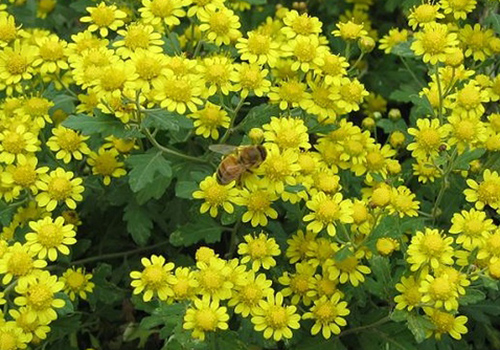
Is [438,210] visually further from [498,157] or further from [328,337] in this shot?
[328,337]

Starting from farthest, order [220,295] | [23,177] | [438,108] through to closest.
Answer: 1. [438,108]
2. [23,177]
3. [220,295]

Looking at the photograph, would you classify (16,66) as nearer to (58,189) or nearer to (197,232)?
(58,189)

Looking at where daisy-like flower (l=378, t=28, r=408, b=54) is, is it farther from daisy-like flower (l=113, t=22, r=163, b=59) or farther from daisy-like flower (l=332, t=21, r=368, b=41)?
daisy-like flower (l=113, t=22, r=163, b=59)

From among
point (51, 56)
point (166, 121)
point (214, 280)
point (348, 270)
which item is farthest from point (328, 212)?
point (51, 56)

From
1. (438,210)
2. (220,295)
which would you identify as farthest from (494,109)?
(220,295)

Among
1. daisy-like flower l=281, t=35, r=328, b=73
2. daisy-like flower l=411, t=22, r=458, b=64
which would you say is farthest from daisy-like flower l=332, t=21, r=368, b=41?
daisy-like flower l=411, t=22, r=458, b=64

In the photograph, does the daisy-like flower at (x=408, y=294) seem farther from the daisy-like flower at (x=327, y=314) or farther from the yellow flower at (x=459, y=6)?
the yellow flower at (x=459, y=6)
